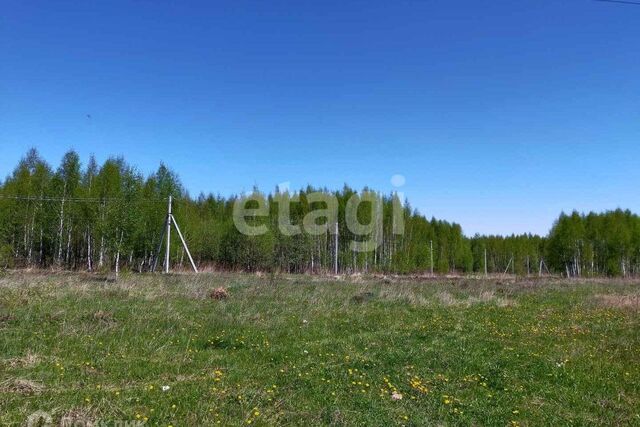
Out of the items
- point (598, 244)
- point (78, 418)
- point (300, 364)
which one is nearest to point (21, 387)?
point (78, 418)

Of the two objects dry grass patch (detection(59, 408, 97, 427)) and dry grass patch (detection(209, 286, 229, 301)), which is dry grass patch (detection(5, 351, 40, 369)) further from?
dry grass patch (detection(209, 286, 229, 301))

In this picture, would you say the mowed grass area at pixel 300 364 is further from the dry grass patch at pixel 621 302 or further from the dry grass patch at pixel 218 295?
the dry grass patch at pixel 621 302

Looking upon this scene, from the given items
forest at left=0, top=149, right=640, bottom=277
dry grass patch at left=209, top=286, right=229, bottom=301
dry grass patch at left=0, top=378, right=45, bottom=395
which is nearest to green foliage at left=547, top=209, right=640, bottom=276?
forest at left=0, top=149, right=640, bottom=277

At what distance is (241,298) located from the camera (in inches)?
607

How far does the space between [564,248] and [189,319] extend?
67.3 metres

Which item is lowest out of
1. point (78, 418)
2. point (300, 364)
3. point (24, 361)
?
point (300, 364)

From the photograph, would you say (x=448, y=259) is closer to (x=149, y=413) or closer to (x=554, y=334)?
(x=554, y=334)

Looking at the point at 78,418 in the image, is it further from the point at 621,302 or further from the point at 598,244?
the point at 598,244

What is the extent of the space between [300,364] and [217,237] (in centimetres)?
4766

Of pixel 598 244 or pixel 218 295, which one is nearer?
pixel 218 295

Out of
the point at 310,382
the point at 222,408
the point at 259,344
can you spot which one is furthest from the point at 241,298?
the point at 222,408

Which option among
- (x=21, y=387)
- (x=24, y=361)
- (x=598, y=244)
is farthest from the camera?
(x=598, y=244)

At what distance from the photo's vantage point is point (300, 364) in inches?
291

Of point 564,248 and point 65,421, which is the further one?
point 564,248
